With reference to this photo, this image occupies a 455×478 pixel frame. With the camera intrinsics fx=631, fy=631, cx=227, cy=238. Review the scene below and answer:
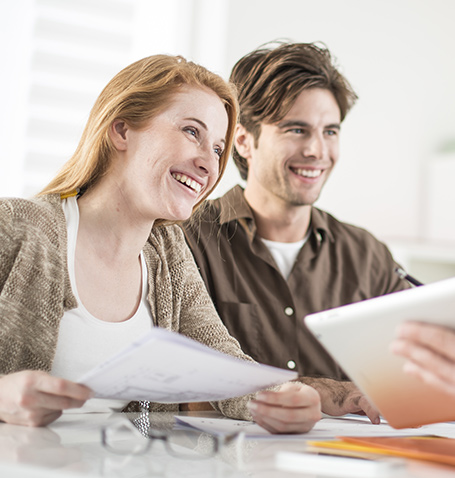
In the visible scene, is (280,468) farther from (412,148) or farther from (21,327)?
(412,148)

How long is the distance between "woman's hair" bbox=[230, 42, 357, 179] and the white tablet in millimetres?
1218

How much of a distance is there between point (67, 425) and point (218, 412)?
1.30 feet

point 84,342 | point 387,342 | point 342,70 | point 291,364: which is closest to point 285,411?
point 387,342

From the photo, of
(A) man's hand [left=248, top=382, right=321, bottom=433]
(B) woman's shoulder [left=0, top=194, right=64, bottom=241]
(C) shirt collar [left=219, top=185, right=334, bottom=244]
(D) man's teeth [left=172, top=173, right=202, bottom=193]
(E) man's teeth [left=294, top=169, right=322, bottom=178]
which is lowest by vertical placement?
(A) man's hand [left=248, top=382, right=321, bottom=433]

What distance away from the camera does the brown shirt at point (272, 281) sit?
1.69 m

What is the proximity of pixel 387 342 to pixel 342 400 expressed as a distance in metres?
0.59

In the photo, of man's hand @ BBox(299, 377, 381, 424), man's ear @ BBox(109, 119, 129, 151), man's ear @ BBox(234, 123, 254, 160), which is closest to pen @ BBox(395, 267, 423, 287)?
man's hand @ BBox(299, 377, 381, 424)

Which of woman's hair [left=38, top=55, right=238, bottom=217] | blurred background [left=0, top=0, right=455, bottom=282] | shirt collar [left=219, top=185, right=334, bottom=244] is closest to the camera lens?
woman's hair [left=38, top=55, right=238, bottom=217]

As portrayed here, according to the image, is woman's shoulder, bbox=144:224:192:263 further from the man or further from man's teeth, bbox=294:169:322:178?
man's teeth, bbox=294:169:322:178

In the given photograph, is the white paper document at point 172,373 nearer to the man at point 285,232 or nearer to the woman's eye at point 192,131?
the woman's eye at point 192,131

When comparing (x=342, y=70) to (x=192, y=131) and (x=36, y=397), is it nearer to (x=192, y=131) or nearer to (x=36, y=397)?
(x=192, y=131)

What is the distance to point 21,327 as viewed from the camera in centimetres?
101

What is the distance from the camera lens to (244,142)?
2.02 meters

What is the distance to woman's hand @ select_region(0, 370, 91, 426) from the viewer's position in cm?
72
